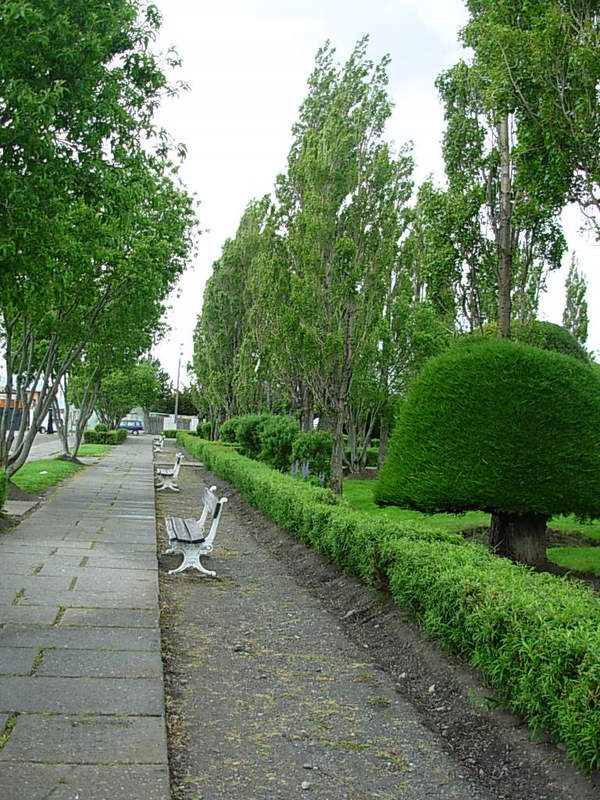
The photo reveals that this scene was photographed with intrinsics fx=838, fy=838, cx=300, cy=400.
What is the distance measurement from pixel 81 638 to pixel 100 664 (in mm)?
695

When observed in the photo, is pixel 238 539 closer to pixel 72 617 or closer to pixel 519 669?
pixel 72 617

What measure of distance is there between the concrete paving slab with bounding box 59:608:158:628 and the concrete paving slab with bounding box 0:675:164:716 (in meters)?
1.39

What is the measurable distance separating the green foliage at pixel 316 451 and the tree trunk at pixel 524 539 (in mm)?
8871

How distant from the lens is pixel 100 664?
5395 millimetres

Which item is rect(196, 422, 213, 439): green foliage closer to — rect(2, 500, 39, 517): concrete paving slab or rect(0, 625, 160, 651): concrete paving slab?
rect(2, 500, 39, 517): concrete paving slab

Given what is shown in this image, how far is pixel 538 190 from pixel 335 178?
6.91m

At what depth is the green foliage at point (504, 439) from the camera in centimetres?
878

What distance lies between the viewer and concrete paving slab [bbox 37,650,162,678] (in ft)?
17.0

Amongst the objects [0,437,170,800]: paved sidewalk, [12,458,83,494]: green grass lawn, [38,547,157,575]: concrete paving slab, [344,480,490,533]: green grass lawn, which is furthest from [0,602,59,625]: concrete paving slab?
[12,458,83,494]: green grass lawn

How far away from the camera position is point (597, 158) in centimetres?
880

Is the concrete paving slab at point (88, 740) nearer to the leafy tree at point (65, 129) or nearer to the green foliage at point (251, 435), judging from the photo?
the leafy tree at point (65, 129)

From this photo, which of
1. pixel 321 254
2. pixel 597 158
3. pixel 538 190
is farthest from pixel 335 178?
pixel 597 158

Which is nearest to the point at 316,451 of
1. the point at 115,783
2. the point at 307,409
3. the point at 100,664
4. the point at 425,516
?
the point at 307,409

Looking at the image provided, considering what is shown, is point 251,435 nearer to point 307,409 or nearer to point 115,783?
point 307,409
